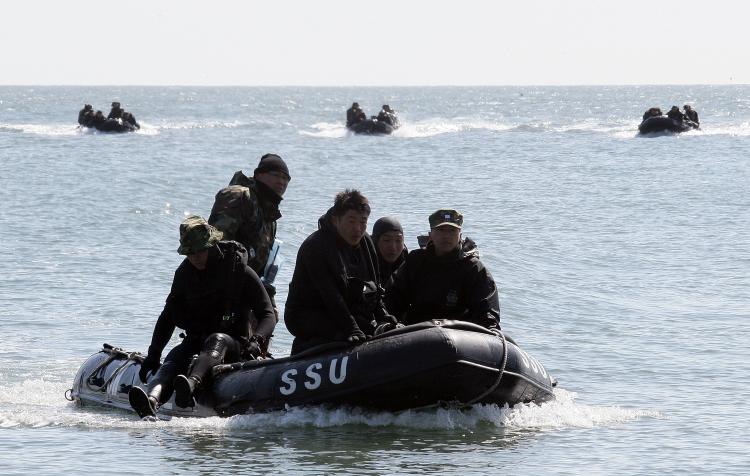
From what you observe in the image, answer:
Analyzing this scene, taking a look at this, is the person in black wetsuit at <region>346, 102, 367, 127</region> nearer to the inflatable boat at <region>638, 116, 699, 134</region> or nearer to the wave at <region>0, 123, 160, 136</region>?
the wave at <region>0, 123, 160, 136</region>

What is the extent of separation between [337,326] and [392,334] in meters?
0.38

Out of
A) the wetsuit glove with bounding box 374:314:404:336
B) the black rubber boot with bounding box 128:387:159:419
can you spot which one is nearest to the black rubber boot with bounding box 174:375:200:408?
the black rubber boot with bounding box 128:387:159:419

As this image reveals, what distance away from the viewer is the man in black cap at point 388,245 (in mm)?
10070

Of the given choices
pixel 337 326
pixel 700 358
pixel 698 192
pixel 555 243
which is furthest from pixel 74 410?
pixel 698 192

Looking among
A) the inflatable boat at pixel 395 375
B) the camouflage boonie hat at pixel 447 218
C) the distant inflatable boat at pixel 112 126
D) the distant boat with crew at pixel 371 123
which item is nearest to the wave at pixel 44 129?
the distant inflatable boat at pixel 112 126

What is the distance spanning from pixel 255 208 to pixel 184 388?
153 centimetres

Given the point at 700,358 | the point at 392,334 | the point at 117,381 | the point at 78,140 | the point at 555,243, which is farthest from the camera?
the point at 78,140

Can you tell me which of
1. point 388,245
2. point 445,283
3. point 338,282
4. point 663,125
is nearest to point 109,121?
point 663,125

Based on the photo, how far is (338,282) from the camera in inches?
365

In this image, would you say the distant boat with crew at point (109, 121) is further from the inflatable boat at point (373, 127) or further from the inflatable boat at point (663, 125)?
the inflatable boat at point (663, 125)

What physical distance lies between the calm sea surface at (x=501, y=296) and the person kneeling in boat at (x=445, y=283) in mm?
721

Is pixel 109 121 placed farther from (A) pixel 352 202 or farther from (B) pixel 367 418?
(A) pixel 352 202

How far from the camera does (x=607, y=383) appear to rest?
12289 millimetres

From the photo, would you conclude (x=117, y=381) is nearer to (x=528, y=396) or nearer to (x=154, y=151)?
(x=528, y=396)
